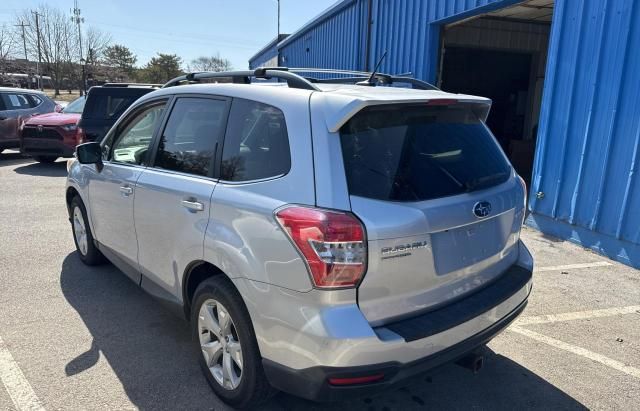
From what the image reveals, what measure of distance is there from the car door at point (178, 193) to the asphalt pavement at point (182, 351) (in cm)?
50

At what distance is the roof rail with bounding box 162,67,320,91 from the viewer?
8.38ft

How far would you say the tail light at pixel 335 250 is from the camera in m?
2.06

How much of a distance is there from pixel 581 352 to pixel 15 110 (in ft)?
45.7

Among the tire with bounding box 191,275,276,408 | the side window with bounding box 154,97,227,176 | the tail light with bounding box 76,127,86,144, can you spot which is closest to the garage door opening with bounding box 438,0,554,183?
the tail light with bounding box 76,127,86,144

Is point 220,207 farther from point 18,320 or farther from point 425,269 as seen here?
point 18,320

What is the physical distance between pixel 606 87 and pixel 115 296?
5.66 metres

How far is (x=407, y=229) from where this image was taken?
215 centimetres

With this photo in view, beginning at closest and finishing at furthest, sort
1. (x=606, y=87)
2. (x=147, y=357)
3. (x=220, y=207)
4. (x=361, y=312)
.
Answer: (x=361, y=312) → (x=220, y=207) → (x=147, y=357) → (x=606, y=87)

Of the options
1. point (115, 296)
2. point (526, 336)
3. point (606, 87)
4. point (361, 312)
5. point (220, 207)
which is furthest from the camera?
point (606, 87)

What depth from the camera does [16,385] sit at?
2.88 m

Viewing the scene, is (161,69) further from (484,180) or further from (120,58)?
(484,180)

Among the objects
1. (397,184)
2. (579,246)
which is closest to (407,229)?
(397,184)

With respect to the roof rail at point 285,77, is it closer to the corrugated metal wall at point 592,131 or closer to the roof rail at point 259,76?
the roof rail at point 259,76

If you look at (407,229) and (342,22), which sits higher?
(342,22)
